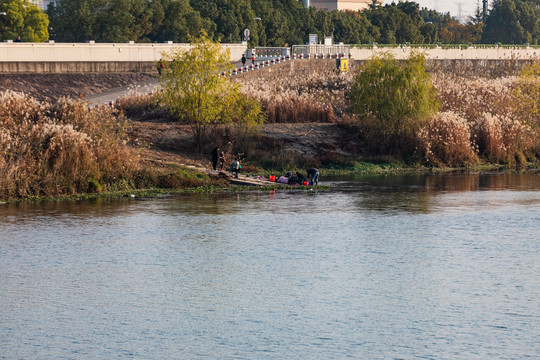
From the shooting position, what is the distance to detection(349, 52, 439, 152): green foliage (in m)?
54.5

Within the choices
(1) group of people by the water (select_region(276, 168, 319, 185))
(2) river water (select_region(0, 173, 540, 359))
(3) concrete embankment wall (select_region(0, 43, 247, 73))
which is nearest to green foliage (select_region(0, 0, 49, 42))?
(3) concrete embankment wall (select_region(0, 43, 247, 73))

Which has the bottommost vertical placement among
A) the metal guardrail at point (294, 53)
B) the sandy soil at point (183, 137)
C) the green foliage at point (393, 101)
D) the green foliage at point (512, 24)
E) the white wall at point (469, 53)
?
the sandy soil at point (183, 137)

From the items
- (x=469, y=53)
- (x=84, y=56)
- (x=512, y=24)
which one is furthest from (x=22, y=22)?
(x=512, y=24)

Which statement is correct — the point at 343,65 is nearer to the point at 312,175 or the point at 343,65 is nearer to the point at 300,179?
the point at 300,179

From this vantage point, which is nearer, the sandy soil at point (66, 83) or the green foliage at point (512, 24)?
the sandy soil at point (66, 83)

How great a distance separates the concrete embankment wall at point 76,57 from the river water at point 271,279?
3211 centimetres

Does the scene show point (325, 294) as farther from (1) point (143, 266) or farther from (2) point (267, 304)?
(1) point (143, 266)

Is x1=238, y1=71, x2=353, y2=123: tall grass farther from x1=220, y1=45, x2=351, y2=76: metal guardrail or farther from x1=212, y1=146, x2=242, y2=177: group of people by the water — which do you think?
x1=212, y1=146, x2=242, y2=177: group of people by the water

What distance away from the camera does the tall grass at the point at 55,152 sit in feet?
126

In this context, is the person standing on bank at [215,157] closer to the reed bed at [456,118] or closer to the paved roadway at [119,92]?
the reed bed at [456,118]

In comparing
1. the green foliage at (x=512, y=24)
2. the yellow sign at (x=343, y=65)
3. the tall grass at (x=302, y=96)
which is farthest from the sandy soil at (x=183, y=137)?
the green foliage at (x=512, y=24)

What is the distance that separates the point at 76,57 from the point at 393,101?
29150 millimetres

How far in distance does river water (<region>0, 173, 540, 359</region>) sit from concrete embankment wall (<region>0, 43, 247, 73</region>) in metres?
32.1

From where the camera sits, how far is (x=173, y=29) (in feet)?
353
